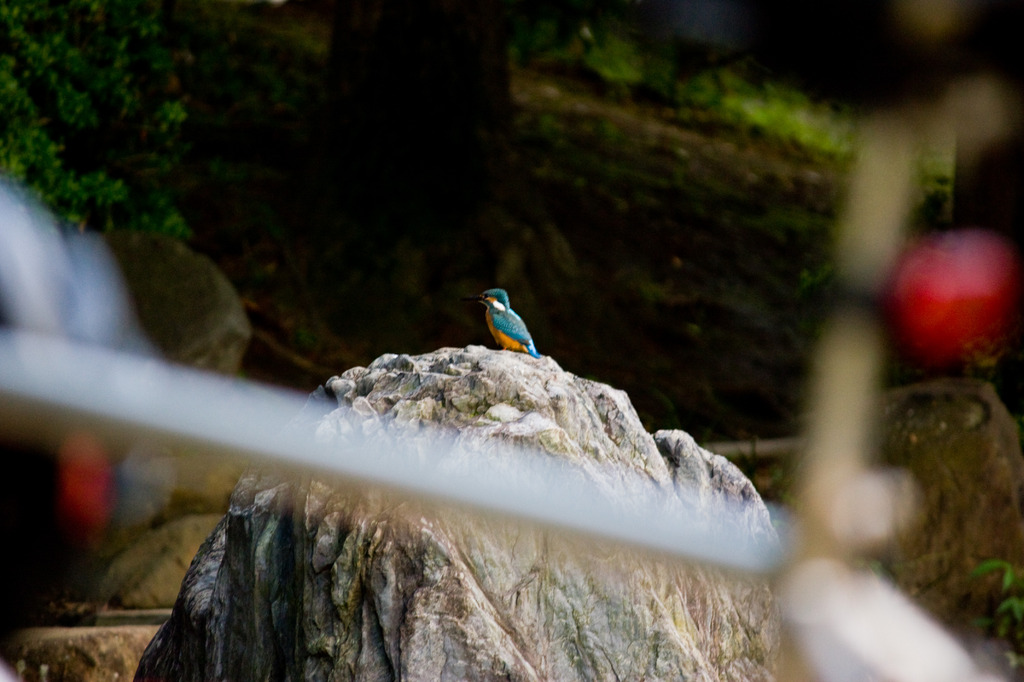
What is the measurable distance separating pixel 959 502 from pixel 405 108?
184 inches

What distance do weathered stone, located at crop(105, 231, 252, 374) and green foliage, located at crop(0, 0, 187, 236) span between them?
348 mm

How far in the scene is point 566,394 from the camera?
2.66 metres

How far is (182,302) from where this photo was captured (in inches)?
218

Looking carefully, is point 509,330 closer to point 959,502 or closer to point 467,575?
point 467,575

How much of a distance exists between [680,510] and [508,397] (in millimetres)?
536

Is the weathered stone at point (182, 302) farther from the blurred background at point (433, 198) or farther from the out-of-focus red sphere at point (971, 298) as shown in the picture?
the out-of-focus red sphere at point (971, 298)

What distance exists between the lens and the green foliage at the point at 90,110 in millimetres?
4957

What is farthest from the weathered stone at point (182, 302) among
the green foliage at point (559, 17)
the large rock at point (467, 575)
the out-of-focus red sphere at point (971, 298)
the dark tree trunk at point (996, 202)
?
the dark tree trunk at point (996, 202)

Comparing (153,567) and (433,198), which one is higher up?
(433,198)

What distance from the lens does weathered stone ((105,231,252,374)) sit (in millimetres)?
5344

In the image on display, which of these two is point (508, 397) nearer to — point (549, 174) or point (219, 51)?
point (549, 174)

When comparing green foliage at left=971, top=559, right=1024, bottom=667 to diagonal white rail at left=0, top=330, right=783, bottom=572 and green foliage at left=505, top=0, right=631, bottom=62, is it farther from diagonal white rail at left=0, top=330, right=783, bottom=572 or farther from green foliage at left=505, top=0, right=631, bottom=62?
diagonal white rail at left=0, top=330, right=783, bottom=572

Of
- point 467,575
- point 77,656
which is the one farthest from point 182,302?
point 467,575

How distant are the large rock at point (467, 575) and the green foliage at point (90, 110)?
296 centimetres
